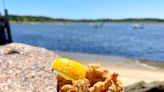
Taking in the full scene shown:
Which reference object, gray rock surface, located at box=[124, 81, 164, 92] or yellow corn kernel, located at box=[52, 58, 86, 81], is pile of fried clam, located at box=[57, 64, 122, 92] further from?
gray rock surface, located at box=[124, 81, 164, 92]

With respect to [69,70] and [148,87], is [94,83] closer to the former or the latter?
[69,70]

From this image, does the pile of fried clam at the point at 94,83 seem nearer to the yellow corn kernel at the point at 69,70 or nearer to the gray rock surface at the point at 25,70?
the yellow corn kernel at the point at 69,70

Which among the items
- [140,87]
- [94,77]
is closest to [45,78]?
[94,77]

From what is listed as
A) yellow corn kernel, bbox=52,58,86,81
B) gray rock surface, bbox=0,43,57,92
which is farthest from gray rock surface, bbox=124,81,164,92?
yellow corn kernel, bbox=52,58,86,81

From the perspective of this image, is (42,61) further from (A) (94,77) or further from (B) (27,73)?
(A) (94,77)

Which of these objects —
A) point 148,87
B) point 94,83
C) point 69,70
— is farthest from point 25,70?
point 148,87

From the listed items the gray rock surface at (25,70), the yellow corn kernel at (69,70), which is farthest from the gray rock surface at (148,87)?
the yellow corn kernel at (69,70)

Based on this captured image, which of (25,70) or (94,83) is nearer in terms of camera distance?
(94,83)
